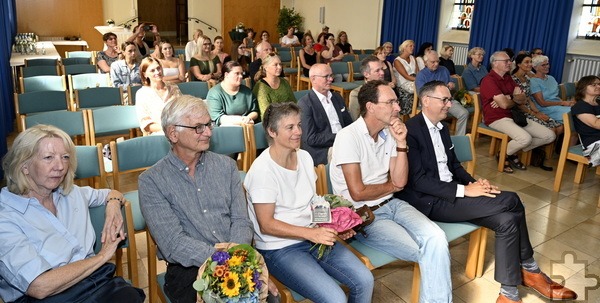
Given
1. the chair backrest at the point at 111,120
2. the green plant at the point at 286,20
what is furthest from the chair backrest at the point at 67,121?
the green plant at the point at 286,20

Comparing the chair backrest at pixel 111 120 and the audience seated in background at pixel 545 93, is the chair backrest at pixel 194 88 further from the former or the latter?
the audience seated in background at pixel 545 93

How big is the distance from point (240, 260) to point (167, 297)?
553 millimetres

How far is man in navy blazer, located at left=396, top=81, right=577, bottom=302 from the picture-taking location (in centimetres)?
287

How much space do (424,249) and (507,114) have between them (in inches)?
139

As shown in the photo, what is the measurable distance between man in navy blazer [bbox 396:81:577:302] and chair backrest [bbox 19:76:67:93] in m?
4.10

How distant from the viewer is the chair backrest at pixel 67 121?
12.4 feet

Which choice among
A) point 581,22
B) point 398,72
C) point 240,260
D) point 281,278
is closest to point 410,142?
point 281,278

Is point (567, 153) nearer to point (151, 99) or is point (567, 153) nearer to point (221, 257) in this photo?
point (151, 99)

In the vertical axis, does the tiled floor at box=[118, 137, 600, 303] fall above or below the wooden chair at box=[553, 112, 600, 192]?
below

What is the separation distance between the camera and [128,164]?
331 cm

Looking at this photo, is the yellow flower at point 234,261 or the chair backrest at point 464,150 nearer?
the yellow flower at point 234,261

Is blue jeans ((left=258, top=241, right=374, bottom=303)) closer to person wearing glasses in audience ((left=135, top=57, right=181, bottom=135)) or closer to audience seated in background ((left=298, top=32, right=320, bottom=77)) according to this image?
person wearing glasses in audience ((left=135, top=57, right=181, bottom=135))

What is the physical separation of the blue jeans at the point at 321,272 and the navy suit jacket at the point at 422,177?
79cm

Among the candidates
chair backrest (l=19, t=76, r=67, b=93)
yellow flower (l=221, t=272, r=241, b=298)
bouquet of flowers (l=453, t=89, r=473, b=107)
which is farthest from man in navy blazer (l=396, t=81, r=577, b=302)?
chair backrest (l=19, t=76, r=67, b=93)
